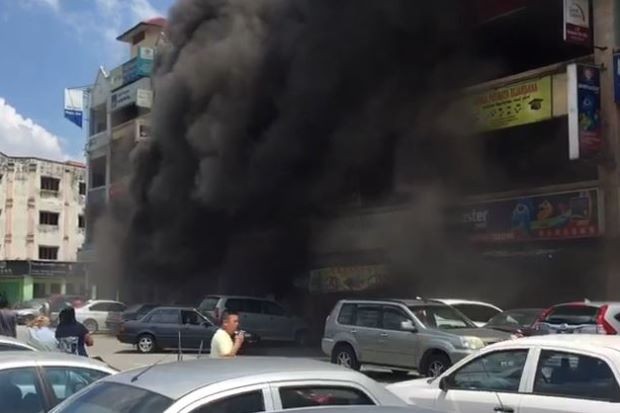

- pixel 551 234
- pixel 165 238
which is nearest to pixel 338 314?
pixel 551 234

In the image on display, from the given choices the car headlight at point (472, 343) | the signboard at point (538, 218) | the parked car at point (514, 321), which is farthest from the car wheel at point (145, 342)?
the car headlight at point (472, 343)

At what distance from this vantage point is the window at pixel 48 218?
192 ft

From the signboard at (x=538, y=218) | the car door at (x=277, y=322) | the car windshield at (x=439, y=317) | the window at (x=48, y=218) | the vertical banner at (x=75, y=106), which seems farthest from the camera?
the window at (x=48, y=218)

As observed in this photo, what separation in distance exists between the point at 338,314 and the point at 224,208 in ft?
53.5

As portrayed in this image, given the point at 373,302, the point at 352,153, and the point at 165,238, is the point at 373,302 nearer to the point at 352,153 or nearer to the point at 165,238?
the point at 352,153

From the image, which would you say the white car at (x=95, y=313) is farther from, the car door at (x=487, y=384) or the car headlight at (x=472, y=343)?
the car door at (x=487, y=384)

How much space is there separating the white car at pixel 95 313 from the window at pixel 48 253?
3111cm

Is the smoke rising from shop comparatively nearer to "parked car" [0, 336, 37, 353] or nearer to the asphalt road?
the asphalt road

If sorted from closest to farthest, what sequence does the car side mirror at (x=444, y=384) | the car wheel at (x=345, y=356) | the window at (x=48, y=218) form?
the car side mirror at (x=444, y=384) → the car wheel at (x=345, y=356) → the window at (x=48, y=218)

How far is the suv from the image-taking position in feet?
43.2

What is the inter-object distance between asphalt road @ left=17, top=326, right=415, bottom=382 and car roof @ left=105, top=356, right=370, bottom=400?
11.0 meters

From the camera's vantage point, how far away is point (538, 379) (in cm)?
594

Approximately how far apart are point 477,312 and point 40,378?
1254cm

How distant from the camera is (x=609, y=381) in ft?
18.3
